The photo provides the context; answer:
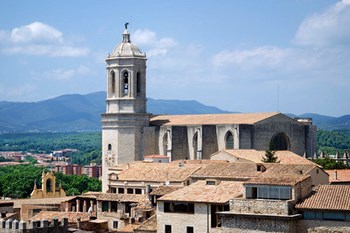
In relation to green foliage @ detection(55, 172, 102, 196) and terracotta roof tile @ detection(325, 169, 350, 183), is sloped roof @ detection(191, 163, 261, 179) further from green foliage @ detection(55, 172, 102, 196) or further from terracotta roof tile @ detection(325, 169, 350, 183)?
green foliage @ detection(55, 172, 102, 196)

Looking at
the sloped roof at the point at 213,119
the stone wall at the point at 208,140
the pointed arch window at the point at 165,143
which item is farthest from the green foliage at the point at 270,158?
the pointed arch window at the point at 165,143

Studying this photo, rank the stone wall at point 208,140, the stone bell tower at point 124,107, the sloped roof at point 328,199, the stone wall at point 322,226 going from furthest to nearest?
the stone bell tower at point 124,107, the stone wall at point 208,140, the sloped roof at point 328,199, the stone wall at point 322,226

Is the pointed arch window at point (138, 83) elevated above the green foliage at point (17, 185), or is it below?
above

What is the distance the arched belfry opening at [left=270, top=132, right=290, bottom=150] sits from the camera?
84.4 m

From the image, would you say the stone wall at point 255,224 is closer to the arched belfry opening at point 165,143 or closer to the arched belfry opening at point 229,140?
the arched belfry opening at point 229,140

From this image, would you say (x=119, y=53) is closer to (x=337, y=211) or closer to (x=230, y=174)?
(x=230, y=174)

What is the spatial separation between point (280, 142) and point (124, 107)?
16684 millimetres

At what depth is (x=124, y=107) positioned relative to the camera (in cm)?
9250

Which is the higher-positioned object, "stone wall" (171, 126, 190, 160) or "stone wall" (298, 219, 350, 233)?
"stone wall" (171, 126, 190, 160)

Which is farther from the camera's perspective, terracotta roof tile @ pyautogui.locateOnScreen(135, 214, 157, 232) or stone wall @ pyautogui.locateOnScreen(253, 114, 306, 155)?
stone wall @ pyautogui.locateOnScreen(253, 114, 306, 155)

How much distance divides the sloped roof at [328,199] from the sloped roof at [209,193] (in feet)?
14.1

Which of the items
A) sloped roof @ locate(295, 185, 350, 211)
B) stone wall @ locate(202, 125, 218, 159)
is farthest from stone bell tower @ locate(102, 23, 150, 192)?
sloped roof @ locate(295, 185, 350, 211)

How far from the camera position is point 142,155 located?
90125 millimetres

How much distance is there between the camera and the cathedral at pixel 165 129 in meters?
84.1
